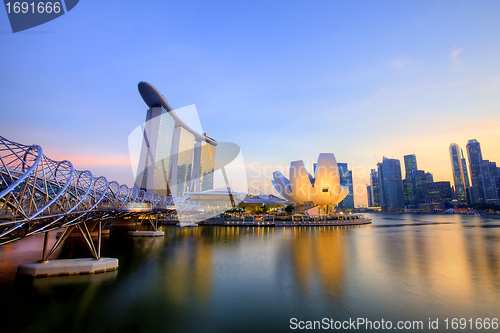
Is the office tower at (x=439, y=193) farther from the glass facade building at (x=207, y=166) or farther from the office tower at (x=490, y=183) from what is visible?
the glass facade building at (x=207, y=166)

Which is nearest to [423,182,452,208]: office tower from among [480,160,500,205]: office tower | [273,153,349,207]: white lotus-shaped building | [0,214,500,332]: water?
[480,160,500,205]: office tower

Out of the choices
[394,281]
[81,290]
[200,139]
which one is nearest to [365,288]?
[394,281]

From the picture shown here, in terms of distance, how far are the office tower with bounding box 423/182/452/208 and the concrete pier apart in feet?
575

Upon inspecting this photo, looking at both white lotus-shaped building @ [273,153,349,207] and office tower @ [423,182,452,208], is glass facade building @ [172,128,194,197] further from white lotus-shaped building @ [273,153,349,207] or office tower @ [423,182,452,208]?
office tower @ [423,182,452,208]

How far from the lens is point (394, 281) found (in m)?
10.9

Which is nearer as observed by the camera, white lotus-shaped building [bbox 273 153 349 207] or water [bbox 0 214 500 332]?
water [bbox 0 214 500 332]

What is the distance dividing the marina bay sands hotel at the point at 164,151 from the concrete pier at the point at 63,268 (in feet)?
252

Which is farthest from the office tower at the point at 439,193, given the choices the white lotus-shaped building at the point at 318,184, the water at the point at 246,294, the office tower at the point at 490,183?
the water at the point at 246,294

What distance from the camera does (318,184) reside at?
52469 mm

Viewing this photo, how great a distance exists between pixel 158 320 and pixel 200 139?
13524cm

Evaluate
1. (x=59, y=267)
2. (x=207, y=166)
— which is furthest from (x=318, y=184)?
(x=207, y=166)

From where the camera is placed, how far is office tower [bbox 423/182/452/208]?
14425cm

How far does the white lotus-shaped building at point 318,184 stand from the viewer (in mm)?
51906

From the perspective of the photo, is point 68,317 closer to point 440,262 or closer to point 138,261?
point 138,261
